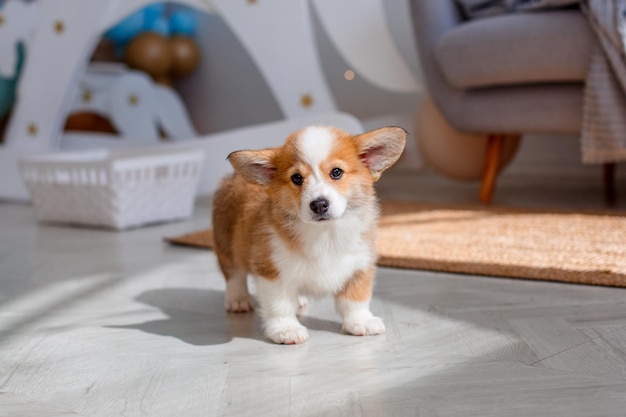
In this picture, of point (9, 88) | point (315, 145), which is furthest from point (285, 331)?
point (9, 88)

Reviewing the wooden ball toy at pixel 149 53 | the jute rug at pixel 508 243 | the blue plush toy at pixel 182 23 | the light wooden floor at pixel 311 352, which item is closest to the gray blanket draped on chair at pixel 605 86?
the jute rug at pixel 508 243

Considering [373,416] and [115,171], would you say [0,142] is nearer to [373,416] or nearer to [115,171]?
[115,171]

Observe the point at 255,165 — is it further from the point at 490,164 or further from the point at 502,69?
the point at 490,164

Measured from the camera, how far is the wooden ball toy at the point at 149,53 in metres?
3.82

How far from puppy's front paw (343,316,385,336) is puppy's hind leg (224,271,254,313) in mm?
229

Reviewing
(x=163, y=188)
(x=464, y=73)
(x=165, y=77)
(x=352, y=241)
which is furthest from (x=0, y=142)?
(x=352, y=241)

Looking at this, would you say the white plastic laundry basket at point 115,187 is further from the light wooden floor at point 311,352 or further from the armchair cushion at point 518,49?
the armchair cushion at point 518,49

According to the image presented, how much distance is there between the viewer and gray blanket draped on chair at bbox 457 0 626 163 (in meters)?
1.96

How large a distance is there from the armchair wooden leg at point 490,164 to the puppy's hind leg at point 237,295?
136 cm

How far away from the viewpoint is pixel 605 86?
200 centimetres

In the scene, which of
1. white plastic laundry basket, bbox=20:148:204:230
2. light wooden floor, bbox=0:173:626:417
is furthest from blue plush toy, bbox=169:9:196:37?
light wooden floor, bbox=0:173:626:417

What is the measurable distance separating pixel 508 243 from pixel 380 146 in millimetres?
717

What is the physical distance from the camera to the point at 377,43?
2.46 m

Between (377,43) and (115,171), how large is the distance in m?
0.91
